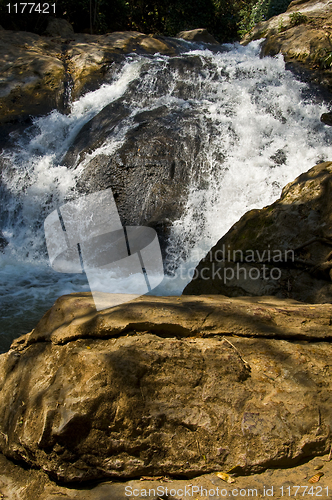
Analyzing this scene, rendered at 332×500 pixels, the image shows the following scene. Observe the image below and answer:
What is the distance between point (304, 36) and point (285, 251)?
8813 millimetres

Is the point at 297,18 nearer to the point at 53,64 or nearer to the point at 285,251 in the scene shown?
the point at 53,64

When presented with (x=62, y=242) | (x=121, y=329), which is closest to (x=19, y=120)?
(x=62, y=242)

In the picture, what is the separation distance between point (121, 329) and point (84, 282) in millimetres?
4281

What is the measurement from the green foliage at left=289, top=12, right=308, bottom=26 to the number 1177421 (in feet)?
26.5

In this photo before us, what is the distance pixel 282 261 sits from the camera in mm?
3516

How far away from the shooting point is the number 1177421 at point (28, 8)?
1279cm

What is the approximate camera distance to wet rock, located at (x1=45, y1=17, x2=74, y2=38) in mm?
12976

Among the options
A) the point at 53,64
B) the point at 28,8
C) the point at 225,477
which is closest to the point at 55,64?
the point at 53,64

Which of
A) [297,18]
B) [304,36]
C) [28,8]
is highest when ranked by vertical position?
[28,8]

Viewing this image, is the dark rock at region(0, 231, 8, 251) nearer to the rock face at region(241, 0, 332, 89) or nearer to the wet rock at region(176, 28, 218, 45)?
the rock face at region(241, 0, 332, 89)

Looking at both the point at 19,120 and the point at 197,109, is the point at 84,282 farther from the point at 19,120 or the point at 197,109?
the point at 19,120

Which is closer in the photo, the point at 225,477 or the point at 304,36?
the point at 225,477

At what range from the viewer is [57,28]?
13.1 m

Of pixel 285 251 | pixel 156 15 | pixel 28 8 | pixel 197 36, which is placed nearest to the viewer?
pixel 285 251
